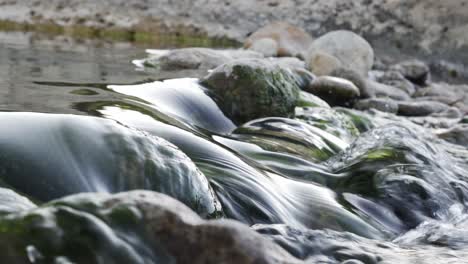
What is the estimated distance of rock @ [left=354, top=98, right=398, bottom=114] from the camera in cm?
745

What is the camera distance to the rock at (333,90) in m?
7.01

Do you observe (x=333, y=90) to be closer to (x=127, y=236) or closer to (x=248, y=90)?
(x=248, y=90)

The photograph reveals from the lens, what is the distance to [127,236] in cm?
144

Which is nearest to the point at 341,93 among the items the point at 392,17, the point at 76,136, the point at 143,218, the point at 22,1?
the point at 76,136

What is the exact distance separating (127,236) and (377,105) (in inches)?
251

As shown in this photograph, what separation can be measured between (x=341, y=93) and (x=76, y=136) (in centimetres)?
515

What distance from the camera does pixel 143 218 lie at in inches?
57.2

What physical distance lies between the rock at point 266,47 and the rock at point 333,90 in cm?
623

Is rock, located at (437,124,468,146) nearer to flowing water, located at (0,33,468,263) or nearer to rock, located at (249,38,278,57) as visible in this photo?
flowing water, located at (0,33,468,263)

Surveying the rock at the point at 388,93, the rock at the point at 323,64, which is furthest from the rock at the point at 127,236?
the rock at the point at 388,93

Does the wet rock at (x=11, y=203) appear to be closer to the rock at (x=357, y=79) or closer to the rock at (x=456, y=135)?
the rock at (x=456, y=135)

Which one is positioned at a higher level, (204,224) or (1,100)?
(204,224)

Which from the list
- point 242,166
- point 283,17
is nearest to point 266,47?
point 283,17

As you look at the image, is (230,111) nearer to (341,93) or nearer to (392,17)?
(341,93)
